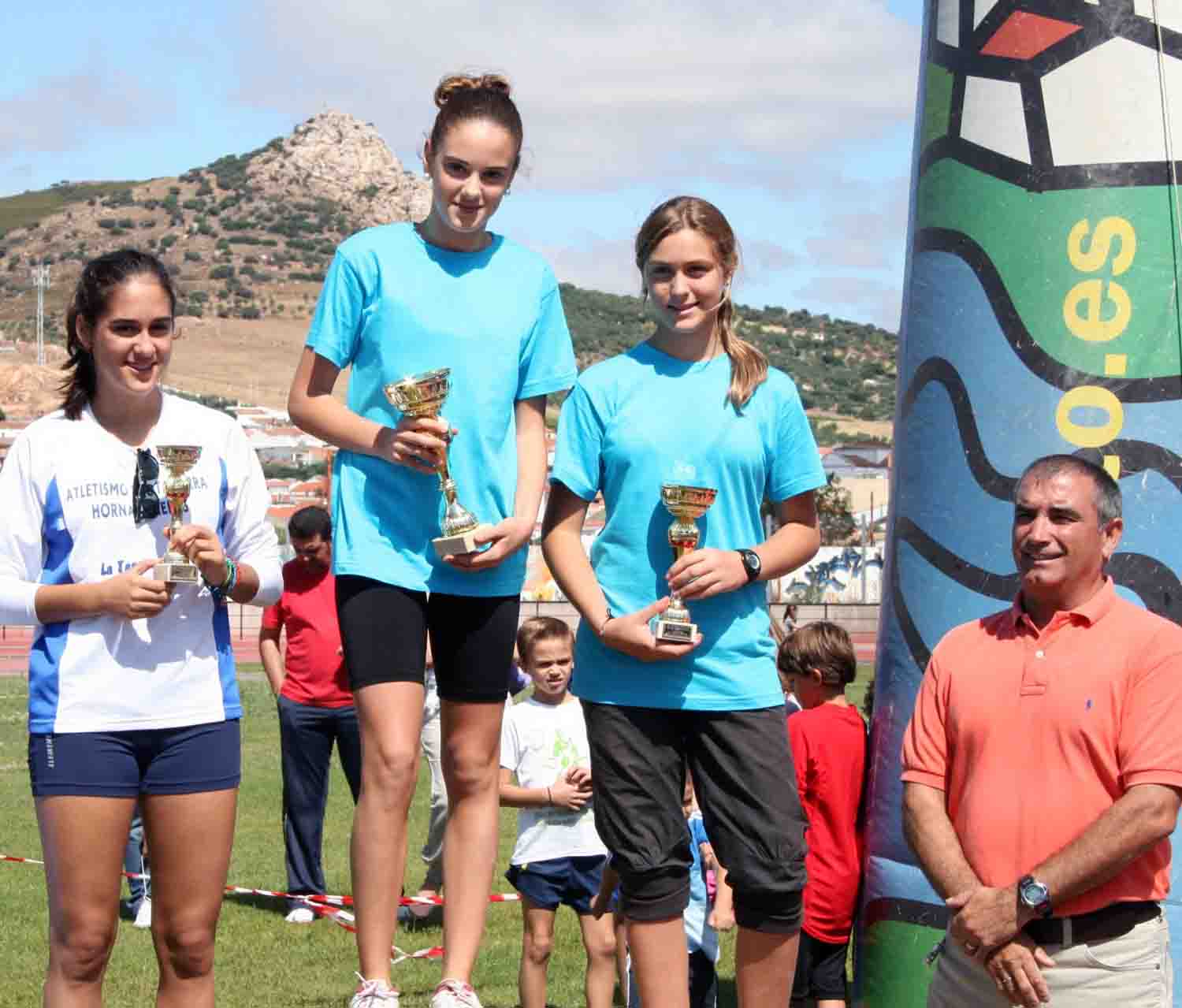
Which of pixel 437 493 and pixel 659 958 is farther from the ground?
pixel 437 493

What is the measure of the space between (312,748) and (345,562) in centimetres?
536

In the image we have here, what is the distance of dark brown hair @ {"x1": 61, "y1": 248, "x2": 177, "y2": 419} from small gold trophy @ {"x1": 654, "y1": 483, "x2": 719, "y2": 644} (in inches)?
50.4

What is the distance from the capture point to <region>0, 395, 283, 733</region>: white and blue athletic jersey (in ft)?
13.9

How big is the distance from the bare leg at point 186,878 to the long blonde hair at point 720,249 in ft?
5.23

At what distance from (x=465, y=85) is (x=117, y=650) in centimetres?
168

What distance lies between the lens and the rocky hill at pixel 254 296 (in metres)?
148

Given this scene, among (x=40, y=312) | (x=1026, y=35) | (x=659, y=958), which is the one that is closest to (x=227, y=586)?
(x=659, y=958)

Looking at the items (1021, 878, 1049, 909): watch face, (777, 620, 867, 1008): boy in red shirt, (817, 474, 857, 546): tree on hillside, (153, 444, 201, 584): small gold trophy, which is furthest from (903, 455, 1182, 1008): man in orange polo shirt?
(817, 474, 857, 546): tree on hillside

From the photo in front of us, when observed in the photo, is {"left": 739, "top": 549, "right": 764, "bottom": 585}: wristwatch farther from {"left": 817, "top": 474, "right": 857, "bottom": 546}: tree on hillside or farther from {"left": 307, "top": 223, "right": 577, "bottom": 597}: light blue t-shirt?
{"left": 817, "top": 474, "right": 857, "bottom": 546}: tree on hillside

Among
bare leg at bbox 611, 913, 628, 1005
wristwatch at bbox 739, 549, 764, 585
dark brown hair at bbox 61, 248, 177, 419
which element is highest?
dark brown hair at bbox 61, 248, 177, 419

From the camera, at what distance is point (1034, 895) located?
3.91 metres

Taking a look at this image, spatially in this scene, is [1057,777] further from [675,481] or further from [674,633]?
[675,481]

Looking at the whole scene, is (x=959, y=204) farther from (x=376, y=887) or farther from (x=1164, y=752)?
(x=376, y=887)

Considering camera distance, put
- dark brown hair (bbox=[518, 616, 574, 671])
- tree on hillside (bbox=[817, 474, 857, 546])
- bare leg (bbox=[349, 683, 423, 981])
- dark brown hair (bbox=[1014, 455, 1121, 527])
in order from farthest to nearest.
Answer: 1. tree on hillside (bbox=[817, 474, 857, 546])
2. dark brown hair (bbox=[518, 616, 574, 671])
3. bare leg (bbox=[349, 683, 423, 981])
4. dark brown hair (bbox=[1014, 455, 1121, 527])
